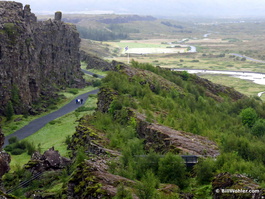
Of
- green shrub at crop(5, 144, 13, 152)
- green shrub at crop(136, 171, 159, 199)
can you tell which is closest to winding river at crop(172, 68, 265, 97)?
green shrub at crop(5, 144, 13, 152)

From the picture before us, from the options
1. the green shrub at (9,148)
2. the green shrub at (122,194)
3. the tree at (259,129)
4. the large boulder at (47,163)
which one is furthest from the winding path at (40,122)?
the green shrub at (122,194)

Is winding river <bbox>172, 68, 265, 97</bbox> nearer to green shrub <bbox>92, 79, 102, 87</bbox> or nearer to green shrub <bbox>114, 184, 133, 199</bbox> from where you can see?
green shrub <bbox>92, 79, 102, 87</bbox>

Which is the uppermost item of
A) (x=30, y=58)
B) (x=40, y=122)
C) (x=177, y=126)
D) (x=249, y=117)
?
(x=30, y=58)

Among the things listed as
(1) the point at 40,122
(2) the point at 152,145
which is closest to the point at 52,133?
(1) the point at 40,122

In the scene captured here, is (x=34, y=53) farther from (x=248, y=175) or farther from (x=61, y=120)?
(x=248, y=175)

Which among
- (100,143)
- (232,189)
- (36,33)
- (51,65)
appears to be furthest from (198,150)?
(51,65)

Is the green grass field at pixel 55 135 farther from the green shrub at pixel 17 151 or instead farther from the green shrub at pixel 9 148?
the green shrub at pixel 9 148

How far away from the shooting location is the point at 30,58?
270ft

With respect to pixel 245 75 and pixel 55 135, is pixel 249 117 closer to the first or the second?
pixel 55 135

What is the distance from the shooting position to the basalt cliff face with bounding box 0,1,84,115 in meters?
73.3

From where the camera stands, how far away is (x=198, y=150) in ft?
105

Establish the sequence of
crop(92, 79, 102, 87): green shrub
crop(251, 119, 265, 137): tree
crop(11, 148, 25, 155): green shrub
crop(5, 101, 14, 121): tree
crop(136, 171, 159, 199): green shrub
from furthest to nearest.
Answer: crop(92, 79, 102, 87): green shrub < crop(5, 101, 14, 121): tree < crop(11, 148, 25, 155): green shrub < crop(251, 119, 265, 137): tree < crop(136, 171, 159, 199): green shrub

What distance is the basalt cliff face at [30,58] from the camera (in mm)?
73312

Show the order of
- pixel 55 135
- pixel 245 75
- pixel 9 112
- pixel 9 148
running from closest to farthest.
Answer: pixel 9 148
pixel 55 135
pixel 9 112
pixel 245 75
